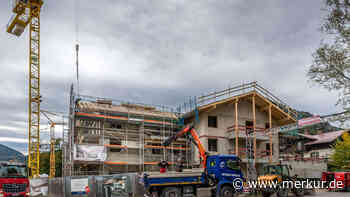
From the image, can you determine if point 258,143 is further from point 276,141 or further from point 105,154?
point 105,154

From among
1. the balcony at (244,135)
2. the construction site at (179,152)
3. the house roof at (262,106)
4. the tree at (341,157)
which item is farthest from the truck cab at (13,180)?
the tree at (341,157)

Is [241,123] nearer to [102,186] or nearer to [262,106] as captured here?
[262,106]

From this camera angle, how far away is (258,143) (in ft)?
123

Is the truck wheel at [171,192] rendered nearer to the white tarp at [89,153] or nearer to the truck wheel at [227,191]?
the truck wheel at [227,191]

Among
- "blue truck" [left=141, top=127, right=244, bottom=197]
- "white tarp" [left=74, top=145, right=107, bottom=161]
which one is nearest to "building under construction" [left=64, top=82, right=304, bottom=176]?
"white tarp" [left=74, top=145, right=107, bottom=161]

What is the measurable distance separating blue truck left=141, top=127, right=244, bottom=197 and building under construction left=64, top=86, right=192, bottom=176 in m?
11.0

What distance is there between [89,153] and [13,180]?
891cm

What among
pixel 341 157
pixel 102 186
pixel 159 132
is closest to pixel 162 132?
pixel 159 132

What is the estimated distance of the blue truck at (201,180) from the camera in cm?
1948

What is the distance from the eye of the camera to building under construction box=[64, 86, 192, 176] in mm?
29844

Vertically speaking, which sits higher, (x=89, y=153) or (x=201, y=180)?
(x=89, y=153)

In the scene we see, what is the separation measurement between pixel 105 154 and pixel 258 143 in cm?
1649

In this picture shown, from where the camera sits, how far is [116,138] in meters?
32.8

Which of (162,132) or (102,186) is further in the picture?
(162,132)
